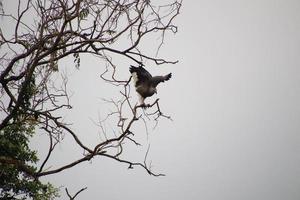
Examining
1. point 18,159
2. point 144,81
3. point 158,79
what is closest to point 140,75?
point 144,81

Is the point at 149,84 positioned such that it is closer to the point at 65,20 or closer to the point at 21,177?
the point at 65,20

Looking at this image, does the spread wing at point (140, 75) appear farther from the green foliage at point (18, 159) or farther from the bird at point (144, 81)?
the green foliage at point (18, 159)

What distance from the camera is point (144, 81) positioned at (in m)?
5.50

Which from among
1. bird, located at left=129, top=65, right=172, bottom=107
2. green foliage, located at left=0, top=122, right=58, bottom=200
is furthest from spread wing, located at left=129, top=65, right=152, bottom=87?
green foliage, located at left=0, top=122, right=58, bottom=200

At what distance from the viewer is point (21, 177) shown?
24.6ft

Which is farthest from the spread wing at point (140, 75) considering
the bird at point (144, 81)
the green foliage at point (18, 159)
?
the green foliage at point (18, 159)

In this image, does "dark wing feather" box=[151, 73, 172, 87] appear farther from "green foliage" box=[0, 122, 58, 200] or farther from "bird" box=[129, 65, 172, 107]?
"green foliage" box=[0, 122, 58, 200]

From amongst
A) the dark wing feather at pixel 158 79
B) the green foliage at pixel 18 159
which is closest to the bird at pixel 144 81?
the dark wing feather at pixel 158 79

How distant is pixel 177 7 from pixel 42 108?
225cm

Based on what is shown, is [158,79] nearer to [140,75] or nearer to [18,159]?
[140,75]

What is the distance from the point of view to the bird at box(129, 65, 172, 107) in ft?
17.8

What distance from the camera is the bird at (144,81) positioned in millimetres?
5430

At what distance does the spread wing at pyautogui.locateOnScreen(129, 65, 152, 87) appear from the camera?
5.43 metres

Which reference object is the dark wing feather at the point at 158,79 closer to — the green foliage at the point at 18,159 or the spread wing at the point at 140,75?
the spread wing at the point at 140,75
